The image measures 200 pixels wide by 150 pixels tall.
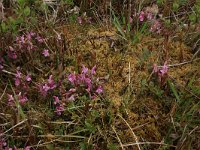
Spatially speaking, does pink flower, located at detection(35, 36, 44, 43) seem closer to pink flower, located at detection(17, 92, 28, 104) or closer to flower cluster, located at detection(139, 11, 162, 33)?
pink flower, located at detection(17, 92, 28, 104)

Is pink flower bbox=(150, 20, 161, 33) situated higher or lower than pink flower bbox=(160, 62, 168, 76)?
higher

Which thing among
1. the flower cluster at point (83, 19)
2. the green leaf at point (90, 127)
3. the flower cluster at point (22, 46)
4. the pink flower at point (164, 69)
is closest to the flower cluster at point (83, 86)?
the green leaf at point (90, 127)

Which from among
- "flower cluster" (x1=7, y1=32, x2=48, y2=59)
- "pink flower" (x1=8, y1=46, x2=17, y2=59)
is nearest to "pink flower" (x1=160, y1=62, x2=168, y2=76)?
"flower cluster" (x1=7, y1=32, x2=48, y2=59)

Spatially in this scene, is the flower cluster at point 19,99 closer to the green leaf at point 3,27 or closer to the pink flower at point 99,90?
the pink flower at point 99,90

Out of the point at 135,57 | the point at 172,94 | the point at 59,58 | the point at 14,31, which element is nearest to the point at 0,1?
the point at 14,31

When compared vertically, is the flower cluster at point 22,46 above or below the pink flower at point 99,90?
above
